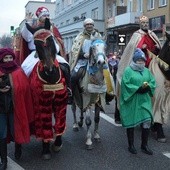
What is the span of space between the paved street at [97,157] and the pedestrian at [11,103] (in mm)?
416

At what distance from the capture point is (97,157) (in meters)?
6.35

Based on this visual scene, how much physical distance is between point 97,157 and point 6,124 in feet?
4.88

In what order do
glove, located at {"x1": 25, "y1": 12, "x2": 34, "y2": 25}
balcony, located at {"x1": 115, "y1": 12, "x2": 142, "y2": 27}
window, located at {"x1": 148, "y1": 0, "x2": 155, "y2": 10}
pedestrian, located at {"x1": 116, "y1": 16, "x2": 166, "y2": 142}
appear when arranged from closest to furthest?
1. glove, located at {"x1": 25, "y1": 12, "x2": 34, "y2": 25}
2. pedestrian, located at {"x1": 116, "y1": 16, "x2": 166, "y2": 142}
3. window, located at {"x1": 148, "y1": 0, "x2": 155, "y2": 10}
4. balcony, located at {"x1": 115, "y1": 12, "x2": 142, "y2": 27}

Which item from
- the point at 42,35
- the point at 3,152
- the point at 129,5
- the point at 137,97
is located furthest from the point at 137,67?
the point at 129,5

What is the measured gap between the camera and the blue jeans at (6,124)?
5738mm

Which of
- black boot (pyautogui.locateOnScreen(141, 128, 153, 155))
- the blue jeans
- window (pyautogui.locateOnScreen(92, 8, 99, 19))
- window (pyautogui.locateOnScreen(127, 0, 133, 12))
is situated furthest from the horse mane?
window (pyautogui.locateOnScreen(92, 8, 99, 19))

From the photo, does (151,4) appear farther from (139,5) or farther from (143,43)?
(143,43)

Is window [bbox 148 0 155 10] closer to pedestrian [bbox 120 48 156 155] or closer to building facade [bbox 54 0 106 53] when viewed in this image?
building facade [bbox 54 0 106 53]

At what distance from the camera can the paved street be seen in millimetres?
5906

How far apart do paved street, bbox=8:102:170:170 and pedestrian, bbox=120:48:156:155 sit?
0.26 meters

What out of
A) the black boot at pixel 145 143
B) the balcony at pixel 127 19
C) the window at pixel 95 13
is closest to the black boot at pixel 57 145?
the black boot at pixel 145 143

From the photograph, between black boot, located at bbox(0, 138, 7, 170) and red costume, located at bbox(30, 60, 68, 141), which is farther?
red costume, located at bbox(30, 60, 68, 141)

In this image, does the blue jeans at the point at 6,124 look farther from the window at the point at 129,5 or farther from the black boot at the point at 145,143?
the window at the point at 129,5

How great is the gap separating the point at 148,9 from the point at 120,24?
→ 116 inches
